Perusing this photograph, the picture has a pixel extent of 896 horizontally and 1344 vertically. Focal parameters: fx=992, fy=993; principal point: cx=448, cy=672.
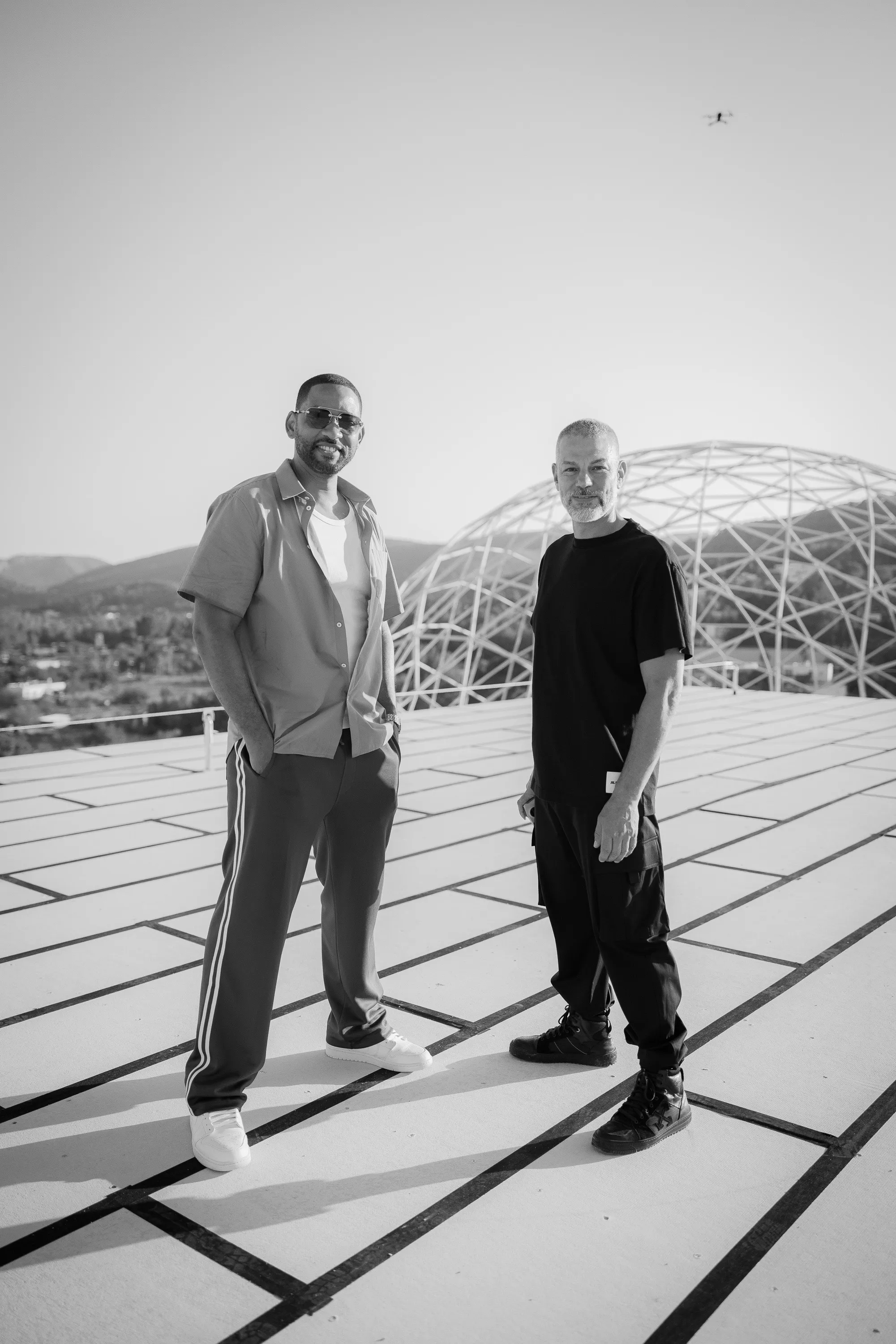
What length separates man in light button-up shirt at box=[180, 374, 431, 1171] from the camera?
2.29 metres

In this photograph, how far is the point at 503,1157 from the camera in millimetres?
2201

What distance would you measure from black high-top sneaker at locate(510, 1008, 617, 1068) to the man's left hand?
25.2 inches

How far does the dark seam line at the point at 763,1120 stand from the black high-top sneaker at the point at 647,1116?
0.12 meters

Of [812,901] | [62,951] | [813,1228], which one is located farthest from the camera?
[812,901]

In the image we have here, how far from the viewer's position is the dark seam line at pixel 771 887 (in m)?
3.79

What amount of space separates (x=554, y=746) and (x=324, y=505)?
85cm

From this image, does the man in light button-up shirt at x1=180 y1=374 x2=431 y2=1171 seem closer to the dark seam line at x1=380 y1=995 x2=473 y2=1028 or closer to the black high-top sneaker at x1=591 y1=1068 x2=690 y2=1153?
the dark seam line at x1=380 y1=995 x2=473 y2=1028

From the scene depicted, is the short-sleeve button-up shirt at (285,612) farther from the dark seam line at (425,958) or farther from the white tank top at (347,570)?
the dark seam line at (425,958)

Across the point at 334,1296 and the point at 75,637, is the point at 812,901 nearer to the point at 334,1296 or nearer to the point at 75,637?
the point at 334,1296

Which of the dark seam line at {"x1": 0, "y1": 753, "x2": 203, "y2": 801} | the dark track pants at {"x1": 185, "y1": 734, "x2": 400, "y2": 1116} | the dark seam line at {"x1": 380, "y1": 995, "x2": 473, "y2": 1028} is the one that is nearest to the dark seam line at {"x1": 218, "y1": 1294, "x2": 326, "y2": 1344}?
the dark track pants at {"x1": 185, "y1": 734, "x2": 400, "y2": 1116}

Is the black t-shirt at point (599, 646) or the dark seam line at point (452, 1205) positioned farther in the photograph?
the black t-shirt at point (599, 646)

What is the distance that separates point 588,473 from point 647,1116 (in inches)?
58.8

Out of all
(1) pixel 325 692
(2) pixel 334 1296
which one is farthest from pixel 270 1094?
(1) pixel 325 692

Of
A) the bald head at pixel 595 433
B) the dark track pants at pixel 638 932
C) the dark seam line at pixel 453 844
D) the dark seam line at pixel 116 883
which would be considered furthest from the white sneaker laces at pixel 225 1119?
the dark seam line at pixel 453 844
